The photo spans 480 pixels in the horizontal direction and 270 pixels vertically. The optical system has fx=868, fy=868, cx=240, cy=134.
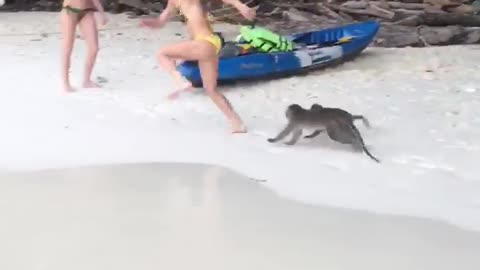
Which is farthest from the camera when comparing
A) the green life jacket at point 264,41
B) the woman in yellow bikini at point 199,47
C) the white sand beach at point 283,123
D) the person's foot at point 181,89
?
the green life jacket at point 264,41

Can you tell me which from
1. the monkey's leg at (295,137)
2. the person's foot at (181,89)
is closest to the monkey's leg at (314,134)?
the monkey's leg at (295,137)

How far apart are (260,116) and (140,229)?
2.33 metres

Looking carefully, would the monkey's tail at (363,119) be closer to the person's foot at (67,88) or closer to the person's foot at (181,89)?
the person's foot at (181,89)

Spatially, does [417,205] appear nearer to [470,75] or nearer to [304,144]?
[304,144]

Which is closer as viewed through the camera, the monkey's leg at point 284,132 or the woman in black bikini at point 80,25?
the monkey's leg at point 284,132

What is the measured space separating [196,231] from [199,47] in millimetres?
1906

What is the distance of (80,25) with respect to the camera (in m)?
7.24

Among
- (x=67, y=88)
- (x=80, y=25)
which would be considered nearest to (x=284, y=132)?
(x=67, y=88)

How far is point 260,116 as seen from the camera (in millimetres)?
6320

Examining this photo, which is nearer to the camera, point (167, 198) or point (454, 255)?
point (454, 255)

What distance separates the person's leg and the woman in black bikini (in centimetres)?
155

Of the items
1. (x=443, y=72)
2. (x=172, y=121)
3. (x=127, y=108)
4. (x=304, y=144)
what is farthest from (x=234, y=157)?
(x=443, y=72)

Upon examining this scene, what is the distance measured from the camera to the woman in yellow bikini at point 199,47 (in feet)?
18.7

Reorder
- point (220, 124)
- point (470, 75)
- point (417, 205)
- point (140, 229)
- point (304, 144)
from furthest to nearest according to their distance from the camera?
point (470, 75) < point (220, 124) < point (304, 144) < point (417, 205) < point (140, 229)
